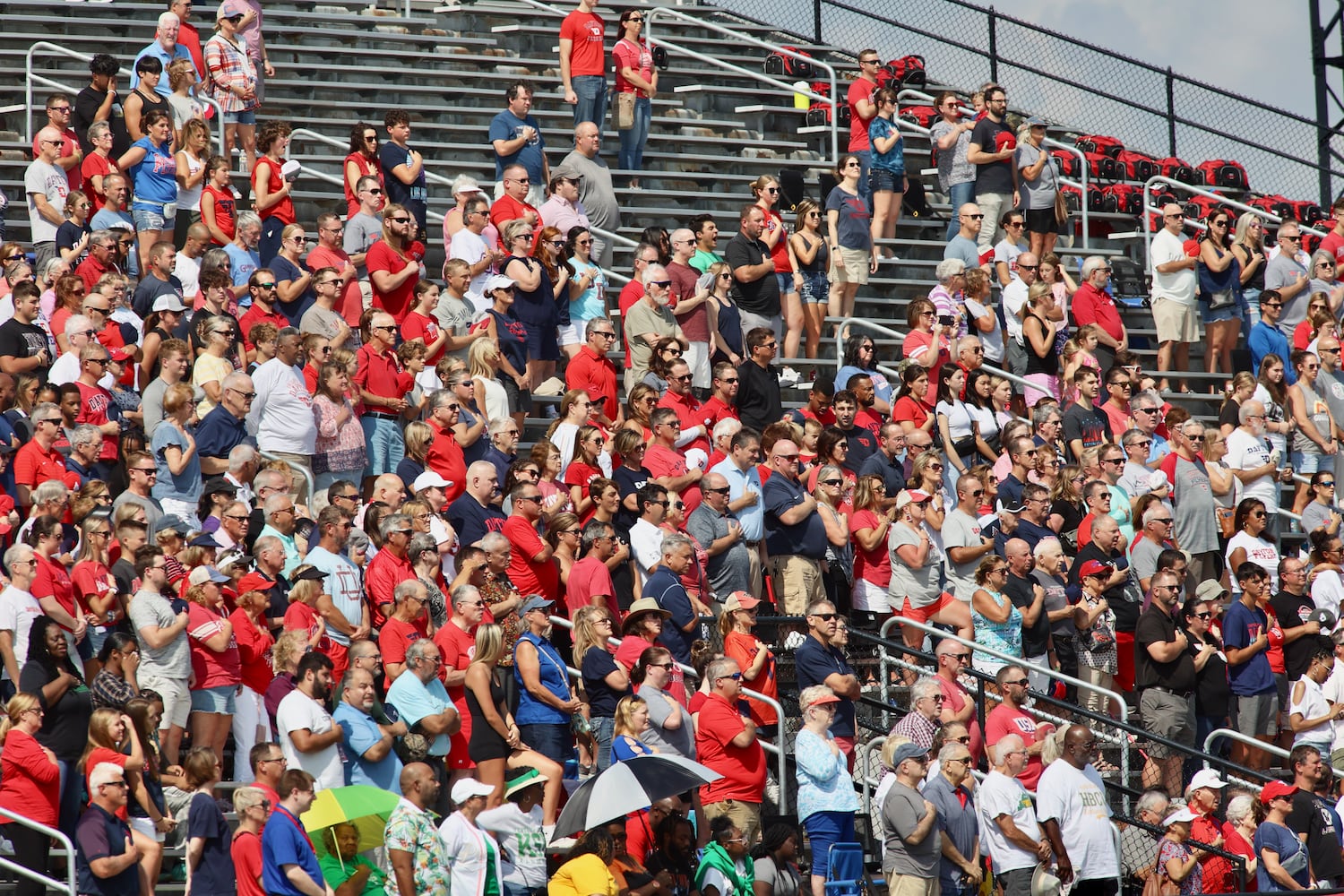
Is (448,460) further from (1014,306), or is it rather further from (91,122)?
(1014,306)

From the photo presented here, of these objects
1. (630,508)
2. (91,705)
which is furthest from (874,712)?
(91,705)

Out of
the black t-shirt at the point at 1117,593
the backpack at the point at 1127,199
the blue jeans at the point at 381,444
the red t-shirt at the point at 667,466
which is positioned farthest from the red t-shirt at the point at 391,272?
the backpack at the point at 1127,199

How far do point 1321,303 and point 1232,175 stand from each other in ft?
17.4

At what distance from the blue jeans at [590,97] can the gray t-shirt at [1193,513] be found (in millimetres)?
A: 6475

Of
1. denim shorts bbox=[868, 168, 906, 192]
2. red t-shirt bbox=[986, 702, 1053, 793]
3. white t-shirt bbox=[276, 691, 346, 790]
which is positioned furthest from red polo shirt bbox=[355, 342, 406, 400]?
denim shorts bbox=[868, 168, 906, 192]

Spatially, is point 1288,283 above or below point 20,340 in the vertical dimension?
above

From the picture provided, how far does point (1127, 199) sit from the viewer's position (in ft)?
71.2

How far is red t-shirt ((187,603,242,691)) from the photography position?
1173 centimetres

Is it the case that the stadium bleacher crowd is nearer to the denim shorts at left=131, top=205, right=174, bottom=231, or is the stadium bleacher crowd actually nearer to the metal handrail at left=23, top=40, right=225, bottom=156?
the denim shorts at left=131, top=205, right=174, bottom=231

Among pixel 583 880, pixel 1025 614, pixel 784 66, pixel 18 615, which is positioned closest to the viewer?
pixel 583 880

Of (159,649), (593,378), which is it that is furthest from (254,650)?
(593,378)

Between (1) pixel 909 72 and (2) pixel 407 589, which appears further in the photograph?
(1) pixel 909 72

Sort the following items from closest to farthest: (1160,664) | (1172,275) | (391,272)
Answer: (1160,664) → (391,272) → (1172,275)

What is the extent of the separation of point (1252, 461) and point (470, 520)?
697 cm
